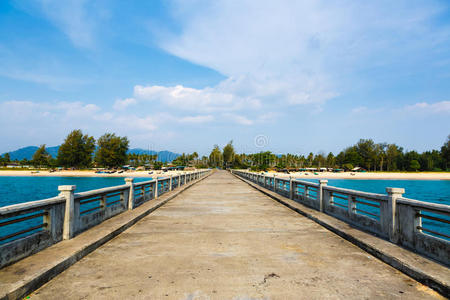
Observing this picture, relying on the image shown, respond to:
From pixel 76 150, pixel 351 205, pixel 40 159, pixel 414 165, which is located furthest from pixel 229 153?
pixel 351 205

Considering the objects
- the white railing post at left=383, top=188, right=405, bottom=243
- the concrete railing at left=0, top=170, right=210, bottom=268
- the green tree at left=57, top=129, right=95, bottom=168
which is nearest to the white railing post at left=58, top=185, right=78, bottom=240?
the concrete railing at left=0, top=170, right=210, bottom=268

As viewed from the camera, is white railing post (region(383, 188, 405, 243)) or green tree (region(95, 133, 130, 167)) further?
green tree (region(95, 133, 130, 167))

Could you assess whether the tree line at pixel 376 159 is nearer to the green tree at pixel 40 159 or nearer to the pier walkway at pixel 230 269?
the green tree at pixel 40 159

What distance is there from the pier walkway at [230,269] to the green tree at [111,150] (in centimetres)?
13574

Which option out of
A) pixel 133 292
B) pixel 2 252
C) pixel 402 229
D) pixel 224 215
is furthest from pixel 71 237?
pixel 402 229

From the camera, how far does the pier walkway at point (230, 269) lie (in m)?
4.16

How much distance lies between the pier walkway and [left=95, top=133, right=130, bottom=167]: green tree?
136 meters

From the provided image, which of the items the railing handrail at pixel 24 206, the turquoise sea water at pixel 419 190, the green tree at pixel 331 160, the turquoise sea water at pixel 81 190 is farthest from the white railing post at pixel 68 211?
the green tree at pixel 331 160

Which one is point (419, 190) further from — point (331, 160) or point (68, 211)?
point (331, 160)

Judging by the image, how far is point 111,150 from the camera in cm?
13425

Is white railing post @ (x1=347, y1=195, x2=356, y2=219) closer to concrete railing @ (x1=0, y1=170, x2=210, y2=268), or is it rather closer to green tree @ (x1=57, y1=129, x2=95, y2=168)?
concrete railing @ (x1=0, y1=170, x2=210, y2=268)

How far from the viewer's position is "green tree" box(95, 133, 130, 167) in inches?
5261

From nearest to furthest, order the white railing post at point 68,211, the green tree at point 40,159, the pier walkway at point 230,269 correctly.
→ the pier walkway at point 230,269
the white railing post at point 68,211
the green tree at point 40,159

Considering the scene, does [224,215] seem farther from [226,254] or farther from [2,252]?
[2,252]
